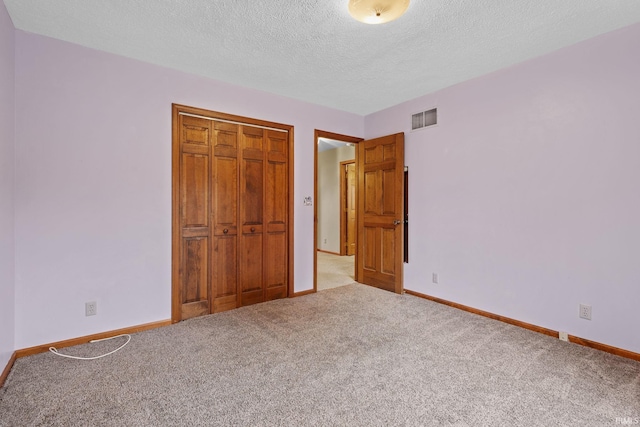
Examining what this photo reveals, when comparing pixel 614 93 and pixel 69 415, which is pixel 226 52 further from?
pixel 614 93

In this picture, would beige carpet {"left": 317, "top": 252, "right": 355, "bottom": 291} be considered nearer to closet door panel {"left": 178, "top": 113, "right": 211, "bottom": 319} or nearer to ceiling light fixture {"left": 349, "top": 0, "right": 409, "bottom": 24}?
closet door panel {"left": 178, "top": 113, "right": 211, "bottom": 319}

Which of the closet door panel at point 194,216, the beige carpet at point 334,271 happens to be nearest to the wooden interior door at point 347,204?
the beige carpet at point 334,271

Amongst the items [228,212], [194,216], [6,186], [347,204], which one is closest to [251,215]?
[228,212]

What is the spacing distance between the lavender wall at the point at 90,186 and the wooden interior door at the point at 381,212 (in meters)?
2.29

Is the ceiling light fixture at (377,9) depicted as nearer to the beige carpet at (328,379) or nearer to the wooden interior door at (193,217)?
the wooden interior door at (193,217)

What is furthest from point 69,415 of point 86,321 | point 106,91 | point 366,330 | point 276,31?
point 276,31

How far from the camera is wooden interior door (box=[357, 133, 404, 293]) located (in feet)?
13.2

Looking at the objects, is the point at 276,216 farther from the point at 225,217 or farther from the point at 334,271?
the point at 334,271

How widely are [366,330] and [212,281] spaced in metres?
1.72

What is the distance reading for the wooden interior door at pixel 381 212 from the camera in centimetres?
403

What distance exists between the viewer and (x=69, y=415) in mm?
1704

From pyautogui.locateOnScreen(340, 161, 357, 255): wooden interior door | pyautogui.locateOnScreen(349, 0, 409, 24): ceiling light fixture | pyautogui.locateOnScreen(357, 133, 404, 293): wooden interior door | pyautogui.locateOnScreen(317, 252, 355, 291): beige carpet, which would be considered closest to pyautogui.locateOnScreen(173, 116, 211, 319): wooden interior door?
pyautogui.locateOnScreen(317, 252, 355, 291): beige carpet

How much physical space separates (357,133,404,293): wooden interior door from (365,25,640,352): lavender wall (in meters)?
0.32

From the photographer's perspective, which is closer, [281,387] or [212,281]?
[281,387]
